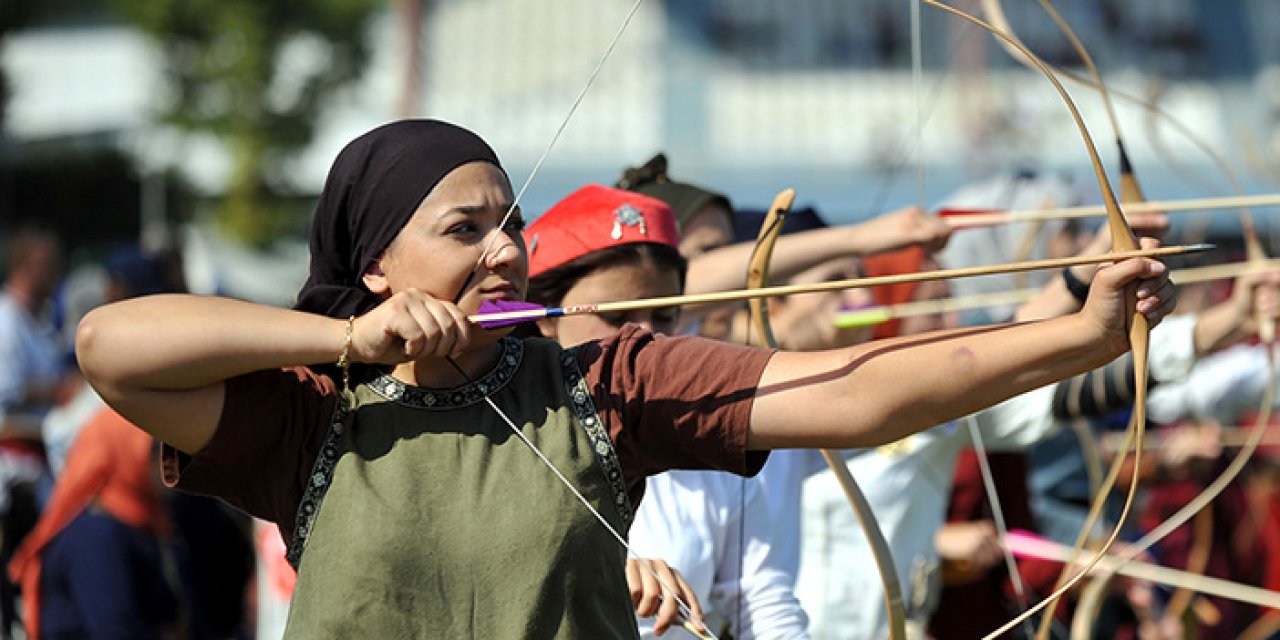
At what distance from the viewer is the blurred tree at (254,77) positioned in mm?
18109

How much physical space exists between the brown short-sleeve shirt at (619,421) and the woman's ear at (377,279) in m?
0.13

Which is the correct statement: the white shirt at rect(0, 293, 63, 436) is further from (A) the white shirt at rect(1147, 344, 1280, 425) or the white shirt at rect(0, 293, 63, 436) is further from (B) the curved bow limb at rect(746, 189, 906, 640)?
(B) the curved bow limb at rect(746, 189, 906, 640)

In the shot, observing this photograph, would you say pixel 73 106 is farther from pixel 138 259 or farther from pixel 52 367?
pixel 138 259

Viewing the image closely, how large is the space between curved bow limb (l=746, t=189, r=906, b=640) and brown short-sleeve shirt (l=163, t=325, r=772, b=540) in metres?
0.56

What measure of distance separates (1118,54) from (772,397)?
17266 millimetres

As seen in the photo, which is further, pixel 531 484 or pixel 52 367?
pixel 52 367

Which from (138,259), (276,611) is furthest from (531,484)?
(138,259)

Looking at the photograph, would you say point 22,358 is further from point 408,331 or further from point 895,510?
point 408,331

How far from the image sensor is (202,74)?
18484 mm

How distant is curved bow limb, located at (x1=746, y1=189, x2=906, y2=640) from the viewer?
2541 millimetres

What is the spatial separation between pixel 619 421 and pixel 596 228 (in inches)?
33.3

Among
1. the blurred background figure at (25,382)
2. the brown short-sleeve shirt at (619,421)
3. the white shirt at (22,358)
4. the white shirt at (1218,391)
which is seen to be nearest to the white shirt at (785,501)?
the brown short-sleeve shirt at (619,421)

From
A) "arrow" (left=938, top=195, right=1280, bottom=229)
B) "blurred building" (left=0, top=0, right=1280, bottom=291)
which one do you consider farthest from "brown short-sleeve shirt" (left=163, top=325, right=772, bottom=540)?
"blurred building" (left=0, top=0, right=1280, bottom=291)

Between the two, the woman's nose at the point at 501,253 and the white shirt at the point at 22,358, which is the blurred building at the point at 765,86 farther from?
the woman's nose at the point at 501,253
